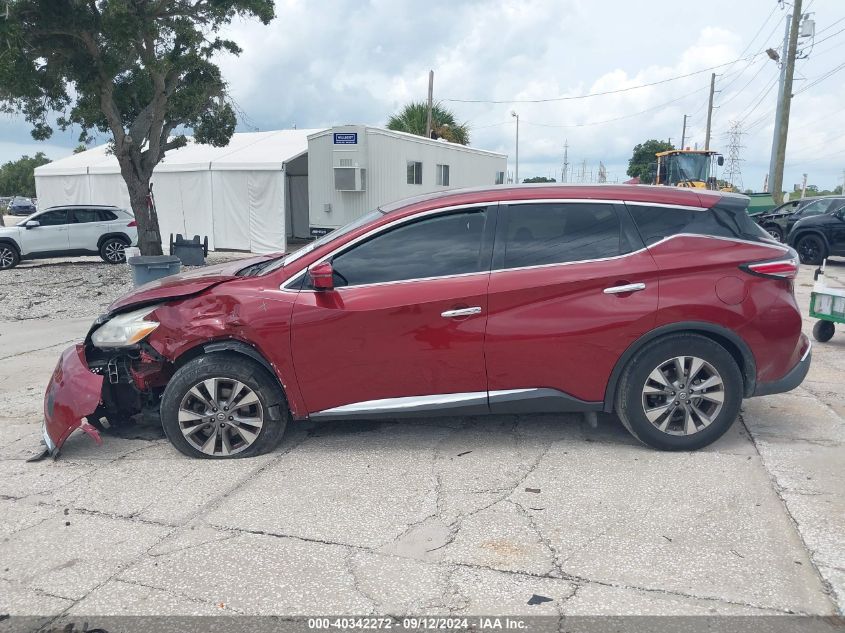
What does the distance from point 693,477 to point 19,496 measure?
4.01 m

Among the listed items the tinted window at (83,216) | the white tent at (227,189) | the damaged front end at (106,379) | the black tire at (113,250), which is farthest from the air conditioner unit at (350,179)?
the damaged front end at (106,379)

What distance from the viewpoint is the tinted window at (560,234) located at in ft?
13.9

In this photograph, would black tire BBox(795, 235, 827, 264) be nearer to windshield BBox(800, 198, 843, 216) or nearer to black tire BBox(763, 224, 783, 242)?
windshield BBox(800, 198, 843, 216)

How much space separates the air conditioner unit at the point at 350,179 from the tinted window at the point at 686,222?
38.9 ft

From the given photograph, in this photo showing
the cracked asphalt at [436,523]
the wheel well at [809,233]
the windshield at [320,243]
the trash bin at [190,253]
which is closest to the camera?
the cracked asphalt at [436,523]

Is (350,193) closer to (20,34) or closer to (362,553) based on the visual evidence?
(20,34)

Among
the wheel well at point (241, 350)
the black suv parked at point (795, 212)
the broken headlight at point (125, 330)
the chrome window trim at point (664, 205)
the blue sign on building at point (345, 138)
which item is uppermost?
the blue sign on building at point (345, 138)

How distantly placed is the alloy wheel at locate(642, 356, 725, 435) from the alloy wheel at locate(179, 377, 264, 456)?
2.53 m

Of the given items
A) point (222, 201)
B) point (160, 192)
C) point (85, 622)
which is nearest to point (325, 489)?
point (85, 622)

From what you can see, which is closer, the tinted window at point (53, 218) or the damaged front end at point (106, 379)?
the damaged front end at point (106, 379)

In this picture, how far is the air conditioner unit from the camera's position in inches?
612

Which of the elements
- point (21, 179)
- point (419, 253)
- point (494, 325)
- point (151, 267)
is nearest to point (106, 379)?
point (419, 253)

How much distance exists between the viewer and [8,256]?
1650cm

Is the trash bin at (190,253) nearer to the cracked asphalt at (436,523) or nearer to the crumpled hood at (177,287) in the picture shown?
the cracked asphalt at (436,523)
